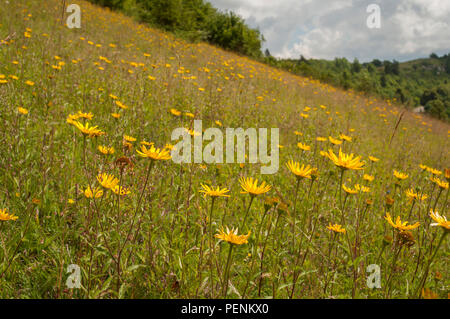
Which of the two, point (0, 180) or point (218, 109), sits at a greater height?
point (218, 109)

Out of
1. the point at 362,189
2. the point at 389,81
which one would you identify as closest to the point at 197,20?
the point at 362,189

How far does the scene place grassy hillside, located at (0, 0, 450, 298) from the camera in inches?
46.0

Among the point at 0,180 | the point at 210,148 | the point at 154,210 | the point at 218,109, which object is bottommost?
the point at 154,210

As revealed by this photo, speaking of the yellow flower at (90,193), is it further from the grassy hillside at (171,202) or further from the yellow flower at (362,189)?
the yellow flower at (362,189)

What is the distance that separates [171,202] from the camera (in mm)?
1715

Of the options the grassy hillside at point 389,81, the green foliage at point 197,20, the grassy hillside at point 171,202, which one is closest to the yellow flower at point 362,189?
the grassy hillside at point 171,202

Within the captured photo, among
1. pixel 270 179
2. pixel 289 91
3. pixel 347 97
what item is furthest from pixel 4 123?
pixel 347 97

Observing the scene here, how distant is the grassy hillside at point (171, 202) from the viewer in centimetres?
117

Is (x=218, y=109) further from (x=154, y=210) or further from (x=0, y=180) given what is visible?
(x=0, y=180)

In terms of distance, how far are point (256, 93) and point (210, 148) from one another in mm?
2812

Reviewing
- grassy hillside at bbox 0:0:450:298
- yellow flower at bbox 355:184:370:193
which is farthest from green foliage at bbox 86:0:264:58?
yellow flower at bbox 355:184:370:193

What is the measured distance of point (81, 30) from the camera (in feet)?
18.6

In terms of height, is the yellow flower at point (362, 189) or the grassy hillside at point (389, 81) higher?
the grassy hillside at point (389, 81)
